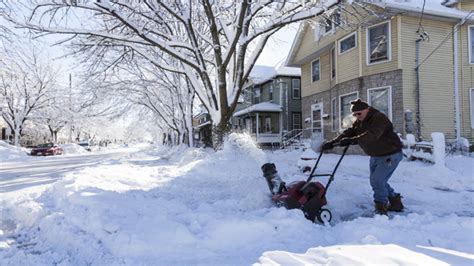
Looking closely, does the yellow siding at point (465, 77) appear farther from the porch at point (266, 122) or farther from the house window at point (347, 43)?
the porch at point (266, 122)

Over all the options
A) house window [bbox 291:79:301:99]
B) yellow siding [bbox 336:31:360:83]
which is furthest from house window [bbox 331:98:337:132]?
house window [bbox 291:79:301:99]

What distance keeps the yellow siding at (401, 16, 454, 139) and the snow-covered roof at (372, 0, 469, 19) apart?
0.55 meters

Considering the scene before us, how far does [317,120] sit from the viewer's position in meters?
22.6

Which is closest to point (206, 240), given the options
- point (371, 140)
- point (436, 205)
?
point (371, 140)

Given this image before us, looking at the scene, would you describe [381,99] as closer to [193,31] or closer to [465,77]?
[465,77]

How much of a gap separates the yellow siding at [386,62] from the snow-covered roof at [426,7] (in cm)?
70

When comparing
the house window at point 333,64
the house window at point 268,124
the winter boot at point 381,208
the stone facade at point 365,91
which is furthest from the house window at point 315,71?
the winter boot at point 381,208

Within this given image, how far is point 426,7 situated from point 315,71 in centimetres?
831

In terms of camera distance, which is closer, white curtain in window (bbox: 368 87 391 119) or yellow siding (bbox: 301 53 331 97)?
white curtain in window (bbox: 368 87 391 119)

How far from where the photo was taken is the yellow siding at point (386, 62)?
15.6 m

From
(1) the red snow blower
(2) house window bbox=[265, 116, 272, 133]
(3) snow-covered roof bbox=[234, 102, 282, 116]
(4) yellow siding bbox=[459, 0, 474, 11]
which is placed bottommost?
(1) the red snow blower

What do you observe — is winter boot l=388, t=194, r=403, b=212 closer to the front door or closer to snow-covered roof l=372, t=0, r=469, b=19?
snow-covered roof l=372, t=0, r=469, b=19

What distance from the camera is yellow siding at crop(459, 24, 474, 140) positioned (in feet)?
53.3

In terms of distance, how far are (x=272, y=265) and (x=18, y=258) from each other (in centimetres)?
293
